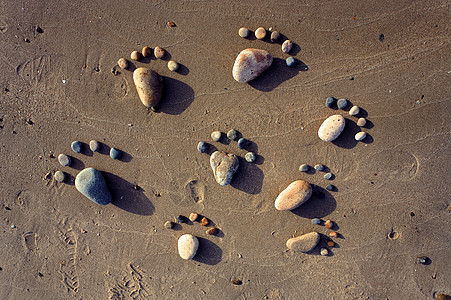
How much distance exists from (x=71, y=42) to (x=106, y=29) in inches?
21.2

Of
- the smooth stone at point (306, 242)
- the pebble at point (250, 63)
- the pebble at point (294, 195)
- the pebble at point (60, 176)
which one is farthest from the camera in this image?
the pebble at point (60, 176)

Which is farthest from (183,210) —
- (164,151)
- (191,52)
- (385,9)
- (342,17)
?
(385,9)

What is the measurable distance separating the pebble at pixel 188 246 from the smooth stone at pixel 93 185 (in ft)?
4.05

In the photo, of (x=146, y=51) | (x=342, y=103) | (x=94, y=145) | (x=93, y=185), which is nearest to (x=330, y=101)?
(x=342, y=103)

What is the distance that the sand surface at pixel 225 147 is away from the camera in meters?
3.04

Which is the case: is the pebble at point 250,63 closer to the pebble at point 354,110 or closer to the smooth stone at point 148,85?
the smooth stone at point 148,85

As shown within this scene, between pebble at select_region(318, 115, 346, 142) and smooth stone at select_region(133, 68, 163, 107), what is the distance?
2266 mm

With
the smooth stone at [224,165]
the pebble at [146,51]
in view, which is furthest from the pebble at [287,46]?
the pebble at [146,51]

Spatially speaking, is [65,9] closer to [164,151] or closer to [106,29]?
[106,29]

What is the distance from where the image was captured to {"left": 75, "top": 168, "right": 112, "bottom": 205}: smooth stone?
3.19 meters

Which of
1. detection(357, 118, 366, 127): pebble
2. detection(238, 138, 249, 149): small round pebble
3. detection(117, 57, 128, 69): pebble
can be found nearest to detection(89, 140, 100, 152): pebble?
detection(117, 57, 128, 69): pebble

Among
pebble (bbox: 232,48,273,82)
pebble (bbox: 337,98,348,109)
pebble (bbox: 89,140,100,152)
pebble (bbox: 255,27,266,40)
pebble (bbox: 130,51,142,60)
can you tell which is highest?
pebble (bbox: 337,98,348,109)

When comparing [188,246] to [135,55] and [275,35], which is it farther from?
[275,35]

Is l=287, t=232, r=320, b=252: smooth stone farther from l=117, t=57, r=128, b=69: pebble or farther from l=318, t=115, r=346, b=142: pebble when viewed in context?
l=117, t=57, r=128, b=69: pebble
